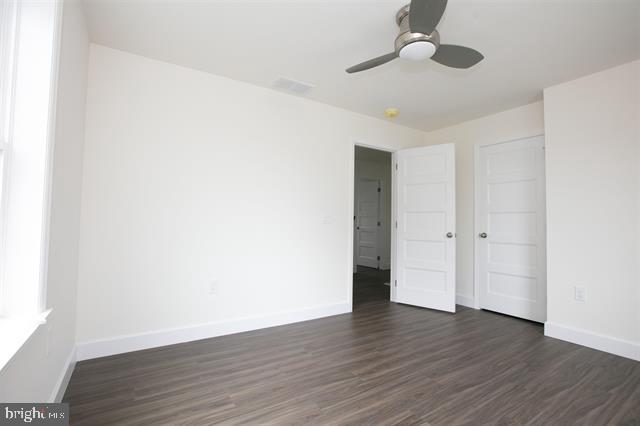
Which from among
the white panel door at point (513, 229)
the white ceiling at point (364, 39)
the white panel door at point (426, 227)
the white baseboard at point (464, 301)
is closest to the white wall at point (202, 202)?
the white ceiling at point (364, 39)

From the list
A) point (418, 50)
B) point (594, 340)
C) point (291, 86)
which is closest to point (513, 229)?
point (594, 340)

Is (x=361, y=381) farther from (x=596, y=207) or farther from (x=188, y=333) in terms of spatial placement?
(x=596, y=207)

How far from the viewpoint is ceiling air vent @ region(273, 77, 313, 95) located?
3090 mm

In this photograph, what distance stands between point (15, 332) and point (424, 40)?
98.9 inches

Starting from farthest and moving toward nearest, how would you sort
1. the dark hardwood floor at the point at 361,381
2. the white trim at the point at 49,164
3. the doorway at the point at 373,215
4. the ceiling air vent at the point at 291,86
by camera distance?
the doorway at the point at 373,215, the ceiling air vent at the point at 291,86, the dark hardwood floor at the point at 361,381, the white trim at the point at 49,164

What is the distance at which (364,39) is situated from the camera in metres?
2.36

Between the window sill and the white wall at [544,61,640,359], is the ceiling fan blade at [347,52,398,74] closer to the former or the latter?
the white wall at [544,61,640,359]

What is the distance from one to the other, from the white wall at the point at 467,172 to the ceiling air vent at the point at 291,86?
7.83 ft

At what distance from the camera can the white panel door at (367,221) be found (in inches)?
284

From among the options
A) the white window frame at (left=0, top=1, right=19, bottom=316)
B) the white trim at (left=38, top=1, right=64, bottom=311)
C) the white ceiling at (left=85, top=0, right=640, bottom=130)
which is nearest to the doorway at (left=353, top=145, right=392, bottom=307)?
the white ceiling at (left=85, top=0, right=640, bottom=130)

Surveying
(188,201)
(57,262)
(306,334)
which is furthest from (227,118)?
(306,334)

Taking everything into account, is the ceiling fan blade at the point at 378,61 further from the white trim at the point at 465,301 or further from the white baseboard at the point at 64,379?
the white trim at the point at 465,301

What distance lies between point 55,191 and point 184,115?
4.75 feet

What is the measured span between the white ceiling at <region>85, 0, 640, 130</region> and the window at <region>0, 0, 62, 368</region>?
0.87 meters
